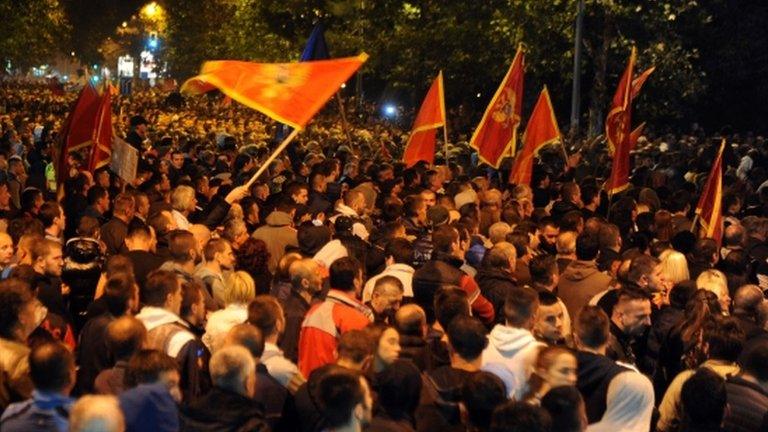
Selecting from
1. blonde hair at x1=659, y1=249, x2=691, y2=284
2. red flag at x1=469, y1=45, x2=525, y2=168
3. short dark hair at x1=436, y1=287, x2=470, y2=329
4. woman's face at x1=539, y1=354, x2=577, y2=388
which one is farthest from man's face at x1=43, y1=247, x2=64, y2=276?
Result: red flag at x1=469, y1=45, x2=525, y2=168

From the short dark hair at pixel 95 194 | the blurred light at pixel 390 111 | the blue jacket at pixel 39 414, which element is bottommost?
the blurred light at pixel 390 111

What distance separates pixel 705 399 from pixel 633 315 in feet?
6.37

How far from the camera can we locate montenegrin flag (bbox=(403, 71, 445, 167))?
1806 centimetres

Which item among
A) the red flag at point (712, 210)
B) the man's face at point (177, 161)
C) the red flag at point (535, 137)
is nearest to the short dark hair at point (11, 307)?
the red flag at point (712, 210)

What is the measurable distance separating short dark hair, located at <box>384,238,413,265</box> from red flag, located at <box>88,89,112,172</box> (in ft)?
19.9

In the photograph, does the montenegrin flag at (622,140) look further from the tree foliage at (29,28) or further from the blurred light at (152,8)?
the blurred light at (152,8)

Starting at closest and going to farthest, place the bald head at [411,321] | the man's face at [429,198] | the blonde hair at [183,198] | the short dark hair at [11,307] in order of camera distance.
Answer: the short dark hair at [11,307] < the bald head at [411,321] < the blonde hair at [183,198] < the man's face at [429,198]

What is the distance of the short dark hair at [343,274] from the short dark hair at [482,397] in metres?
2.19

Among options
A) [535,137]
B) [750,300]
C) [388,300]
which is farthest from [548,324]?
[535,137]

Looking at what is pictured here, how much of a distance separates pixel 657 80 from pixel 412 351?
2466 centimetres

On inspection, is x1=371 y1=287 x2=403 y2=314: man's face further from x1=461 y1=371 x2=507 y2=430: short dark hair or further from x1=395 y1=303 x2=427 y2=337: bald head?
x1=461 y1=371 x2=507 y2=430: short dark hair

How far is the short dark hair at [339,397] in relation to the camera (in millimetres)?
5941

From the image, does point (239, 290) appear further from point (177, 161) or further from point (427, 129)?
point (427, 129)

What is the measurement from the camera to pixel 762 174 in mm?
19750
